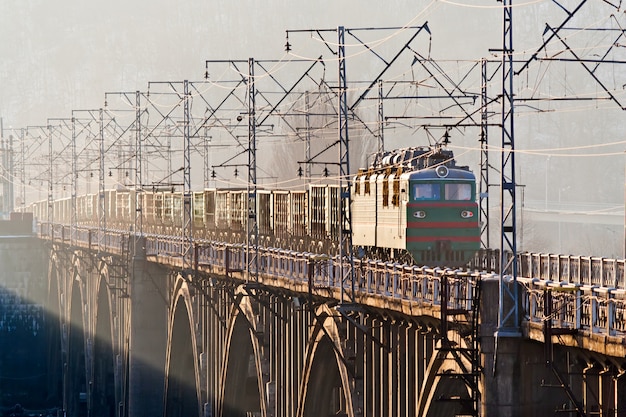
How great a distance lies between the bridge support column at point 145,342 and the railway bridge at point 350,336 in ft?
0.27

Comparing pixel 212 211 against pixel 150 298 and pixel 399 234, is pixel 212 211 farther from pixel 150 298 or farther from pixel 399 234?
pixel 399 234

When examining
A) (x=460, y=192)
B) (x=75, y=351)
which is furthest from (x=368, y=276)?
(x=75, y=351)

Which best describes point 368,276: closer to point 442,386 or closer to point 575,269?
point 575,269

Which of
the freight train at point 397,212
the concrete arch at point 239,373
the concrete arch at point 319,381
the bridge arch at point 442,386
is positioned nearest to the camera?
the bridge arch at point 442,386

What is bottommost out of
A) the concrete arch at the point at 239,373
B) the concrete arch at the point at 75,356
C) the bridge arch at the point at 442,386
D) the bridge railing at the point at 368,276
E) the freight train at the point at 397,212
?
the concrete arch at the point at 75,356

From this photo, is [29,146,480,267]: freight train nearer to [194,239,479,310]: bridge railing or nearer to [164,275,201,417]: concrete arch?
[194,239,479,310]: bridge railing

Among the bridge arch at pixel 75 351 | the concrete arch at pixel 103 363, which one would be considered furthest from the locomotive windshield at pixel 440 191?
the bridge arch at pixel 75 351

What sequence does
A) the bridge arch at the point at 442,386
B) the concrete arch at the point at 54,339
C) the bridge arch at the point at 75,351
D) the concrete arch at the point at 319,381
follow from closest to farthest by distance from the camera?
the bridge arch at the point at 442,386 < the concrete arch at the point at 319,381 < the bridge arch at the point at 75,351 < the concrete arch at the point at 54,339

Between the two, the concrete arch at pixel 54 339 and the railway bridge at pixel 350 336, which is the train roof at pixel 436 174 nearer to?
the railway bridge at pixel 350 336

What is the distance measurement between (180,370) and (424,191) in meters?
34.3

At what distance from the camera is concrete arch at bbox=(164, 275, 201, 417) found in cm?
7700

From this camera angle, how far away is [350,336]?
4334cm

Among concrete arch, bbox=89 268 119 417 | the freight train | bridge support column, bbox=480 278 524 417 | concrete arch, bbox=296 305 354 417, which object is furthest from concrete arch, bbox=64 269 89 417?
bridge support column, bbox=480 278 524 417

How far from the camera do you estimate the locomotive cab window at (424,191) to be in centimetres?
4678
